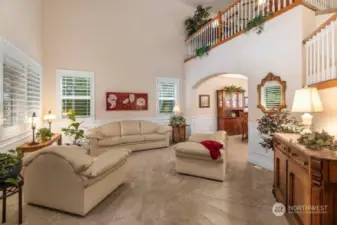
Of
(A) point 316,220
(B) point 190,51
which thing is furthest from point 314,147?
(B) point 190,51

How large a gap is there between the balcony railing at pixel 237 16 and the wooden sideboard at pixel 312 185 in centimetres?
324

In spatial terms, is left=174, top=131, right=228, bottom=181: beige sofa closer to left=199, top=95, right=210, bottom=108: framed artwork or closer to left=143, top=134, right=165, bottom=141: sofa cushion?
left=143, top=134, right=165, bottom=141: sofa cushion

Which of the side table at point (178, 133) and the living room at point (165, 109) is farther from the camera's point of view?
the side table at point (178, 133)

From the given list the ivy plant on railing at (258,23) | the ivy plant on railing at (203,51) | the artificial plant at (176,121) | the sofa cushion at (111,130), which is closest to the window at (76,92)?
the sofa cushion at (111,130)

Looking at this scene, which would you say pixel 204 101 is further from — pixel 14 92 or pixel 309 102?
pixel 14 92

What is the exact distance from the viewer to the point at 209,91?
8.43 metres

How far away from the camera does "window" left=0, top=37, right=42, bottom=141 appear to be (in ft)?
10.1

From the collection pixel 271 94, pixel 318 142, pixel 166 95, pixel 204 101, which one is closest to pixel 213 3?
pixel 204 101

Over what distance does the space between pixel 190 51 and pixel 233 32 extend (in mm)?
2581

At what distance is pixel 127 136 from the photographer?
582 centimetres

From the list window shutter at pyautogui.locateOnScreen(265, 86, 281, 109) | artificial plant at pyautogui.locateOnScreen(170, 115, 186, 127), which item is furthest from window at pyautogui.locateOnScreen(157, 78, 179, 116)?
window shutter at pyautogui.locateOnScreen(265, 86, 281, 109)

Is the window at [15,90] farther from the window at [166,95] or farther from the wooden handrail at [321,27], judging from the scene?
the wooden handrail at [321,27]

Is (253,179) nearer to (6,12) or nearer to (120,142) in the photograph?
(120,142)

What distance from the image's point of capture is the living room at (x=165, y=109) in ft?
7.63
